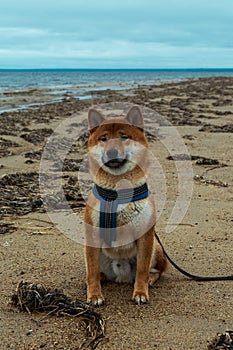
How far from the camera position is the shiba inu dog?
136 inches

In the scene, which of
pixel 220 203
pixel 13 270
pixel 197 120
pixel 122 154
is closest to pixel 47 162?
pixel 220 203

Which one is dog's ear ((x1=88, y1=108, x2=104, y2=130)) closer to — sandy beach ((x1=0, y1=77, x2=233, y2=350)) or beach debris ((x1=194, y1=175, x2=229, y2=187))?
sandy beach ((x1=0, y1=77, x2=233, y2=350))

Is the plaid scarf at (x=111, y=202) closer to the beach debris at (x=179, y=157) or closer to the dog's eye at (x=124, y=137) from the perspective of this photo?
the dog's eye at (x=124, y=137)

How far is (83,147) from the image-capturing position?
10492 mm

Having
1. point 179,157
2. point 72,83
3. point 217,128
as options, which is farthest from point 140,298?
point 72,83

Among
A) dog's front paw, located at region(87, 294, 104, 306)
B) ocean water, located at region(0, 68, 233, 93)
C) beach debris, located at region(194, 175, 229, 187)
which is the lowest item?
ocean water, located at region(0, 68, 233, 93)

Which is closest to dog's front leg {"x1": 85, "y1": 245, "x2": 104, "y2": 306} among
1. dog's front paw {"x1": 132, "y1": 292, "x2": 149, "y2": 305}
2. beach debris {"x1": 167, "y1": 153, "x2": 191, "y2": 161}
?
dog's front paw {"x1": 132, "y1": 292, "x2": 149, "y2": 305}

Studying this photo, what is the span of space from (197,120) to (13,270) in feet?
35.7

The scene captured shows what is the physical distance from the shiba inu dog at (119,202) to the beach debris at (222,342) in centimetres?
79

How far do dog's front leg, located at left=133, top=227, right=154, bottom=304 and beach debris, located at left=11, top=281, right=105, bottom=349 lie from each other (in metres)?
0.45

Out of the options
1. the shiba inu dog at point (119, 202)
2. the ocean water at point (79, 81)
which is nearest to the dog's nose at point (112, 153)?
the shiba inu dog at point (119, 202)

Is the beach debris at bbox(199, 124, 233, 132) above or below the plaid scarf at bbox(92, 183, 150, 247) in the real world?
below

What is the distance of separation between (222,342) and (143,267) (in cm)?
94

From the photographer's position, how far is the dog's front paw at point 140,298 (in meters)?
3.52
